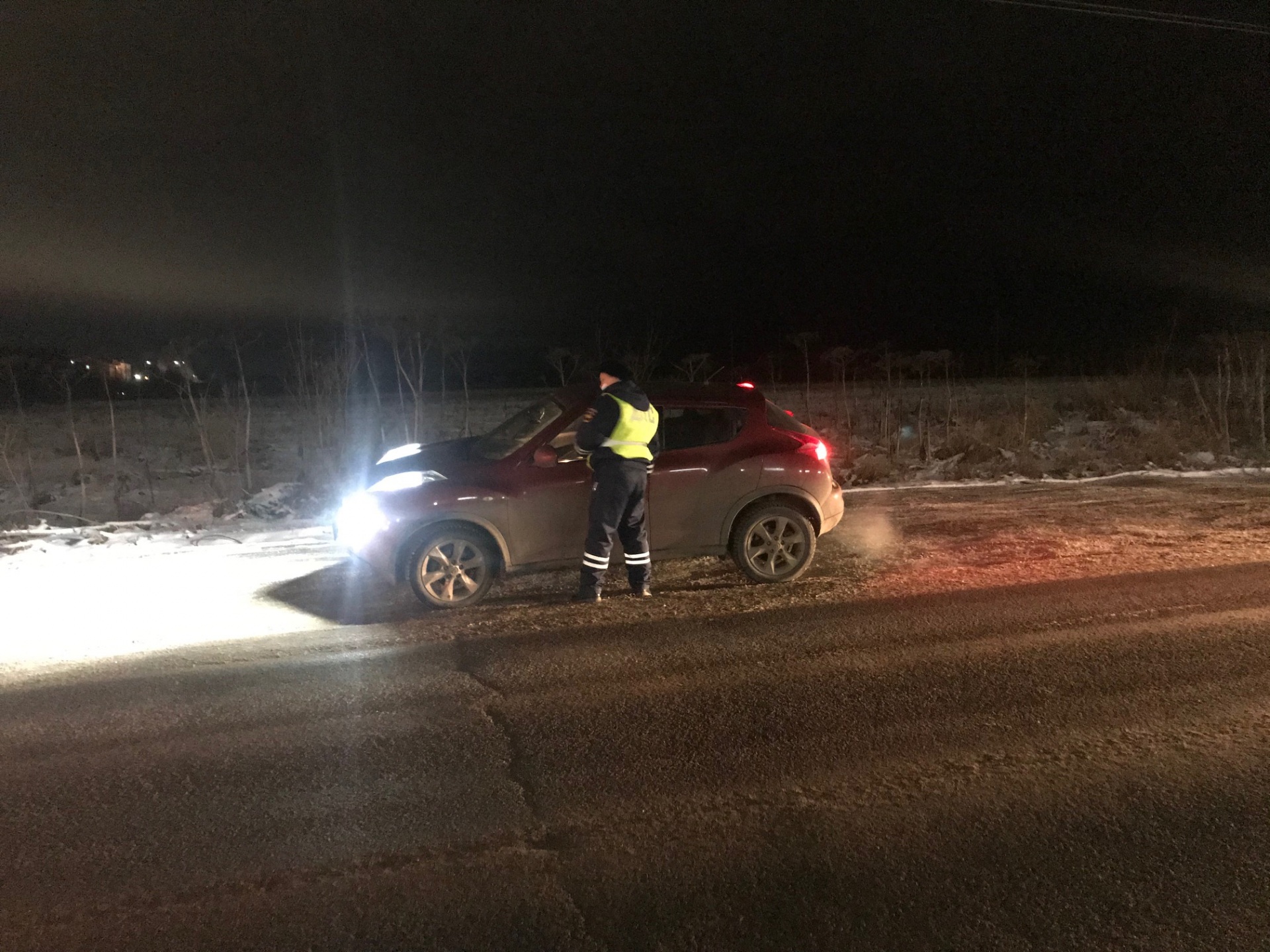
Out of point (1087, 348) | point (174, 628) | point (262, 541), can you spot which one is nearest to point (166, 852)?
point (174, 628)

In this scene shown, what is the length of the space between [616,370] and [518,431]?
1133mm

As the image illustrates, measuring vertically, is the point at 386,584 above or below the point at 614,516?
below

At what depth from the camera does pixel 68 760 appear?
13.8 feet

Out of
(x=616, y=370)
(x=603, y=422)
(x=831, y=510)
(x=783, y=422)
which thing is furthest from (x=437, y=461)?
(x=831, y=510)

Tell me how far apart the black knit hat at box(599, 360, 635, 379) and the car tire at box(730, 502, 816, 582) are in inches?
65.3

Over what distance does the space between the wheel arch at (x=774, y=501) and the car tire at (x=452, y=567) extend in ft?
6.67

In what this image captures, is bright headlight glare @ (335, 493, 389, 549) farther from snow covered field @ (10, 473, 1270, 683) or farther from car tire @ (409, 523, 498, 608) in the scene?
snow covered field @ (10, 473, 1270, 683)

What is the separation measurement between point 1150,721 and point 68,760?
218 inches

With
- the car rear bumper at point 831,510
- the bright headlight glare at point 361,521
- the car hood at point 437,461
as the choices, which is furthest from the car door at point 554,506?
the car rear bumper at point 831,510

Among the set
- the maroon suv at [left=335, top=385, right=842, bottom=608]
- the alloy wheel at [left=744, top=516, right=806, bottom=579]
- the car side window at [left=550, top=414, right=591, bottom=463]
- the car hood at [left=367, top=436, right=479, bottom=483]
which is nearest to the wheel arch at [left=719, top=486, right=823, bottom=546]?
the maroon suv at [left=335, top=385, right=842, bottom=608]

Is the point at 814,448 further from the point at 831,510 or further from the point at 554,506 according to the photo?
the point at 554,506

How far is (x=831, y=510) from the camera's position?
25.0ft

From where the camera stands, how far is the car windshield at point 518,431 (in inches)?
281

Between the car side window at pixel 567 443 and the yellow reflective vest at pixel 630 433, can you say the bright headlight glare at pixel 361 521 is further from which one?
the yellow reflective vest at pixel 630 433
